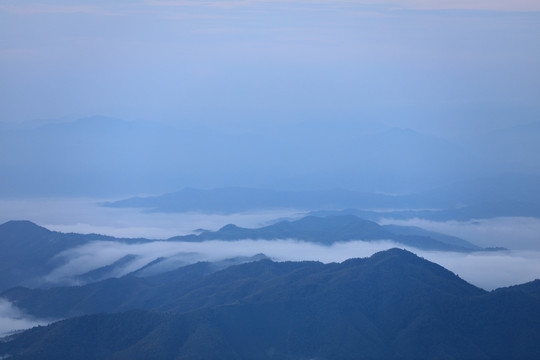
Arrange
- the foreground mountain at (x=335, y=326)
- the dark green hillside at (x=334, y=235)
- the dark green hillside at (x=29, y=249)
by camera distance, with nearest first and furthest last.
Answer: the foreground mountain at (x=335, y=326)
the dark green hillside at (x=29, y=249)
the dark green hillside at (x=334, y=235)

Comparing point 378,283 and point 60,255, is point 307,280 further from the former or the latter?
point 60,255

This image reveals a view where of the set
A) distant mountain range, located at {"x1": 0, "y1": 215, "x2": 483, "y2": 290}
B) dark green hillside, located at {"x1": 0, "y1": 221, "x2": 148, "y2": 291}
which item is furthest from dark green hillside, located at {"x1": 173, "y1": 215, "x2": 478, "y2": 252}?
dark green hillside, located at {"x1": 0, "y1": 221, "x2": 148, "y2": 291}

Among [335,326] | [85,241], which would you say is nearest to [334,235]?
[85,241]

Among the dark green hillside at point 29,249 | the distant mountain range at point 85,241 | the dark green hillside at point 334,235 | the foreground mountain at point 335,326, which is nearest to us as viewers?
the foreground mountain at point 335,326

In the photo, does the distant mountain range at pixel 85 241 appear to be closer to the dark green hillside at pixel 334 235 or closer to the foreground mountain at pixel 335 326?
the dark green hillside at pixel 334 235

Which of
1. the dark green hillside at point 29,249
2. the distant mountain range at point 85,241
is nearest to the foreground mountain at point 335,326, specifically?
the distant mountain range at point 85,241

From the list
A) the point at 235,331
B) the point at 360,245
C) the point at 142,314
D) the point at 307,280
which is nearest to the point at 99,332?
the point at 142,314
